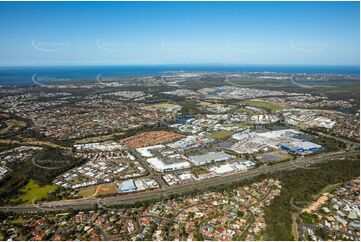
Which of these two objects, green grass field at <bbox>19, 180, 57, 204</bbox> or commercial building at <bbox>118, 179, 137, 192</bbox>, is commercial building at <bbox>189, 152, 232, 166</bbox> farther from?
green grass field at <bbox>19, 180, 57, 204</bbox>

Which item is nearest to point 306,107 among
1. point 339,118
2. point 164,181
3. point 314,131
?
point 339,118

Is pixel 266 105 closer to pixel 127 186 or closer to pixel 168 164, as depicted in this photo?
pixel 168 164

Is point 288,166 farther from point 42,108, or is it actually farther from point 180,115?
point 42,108

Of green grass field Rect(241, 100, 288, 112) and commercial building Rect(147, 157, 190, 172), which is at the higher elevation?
green grass field Rect(241, 100, 288, 112)
